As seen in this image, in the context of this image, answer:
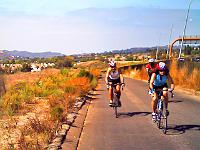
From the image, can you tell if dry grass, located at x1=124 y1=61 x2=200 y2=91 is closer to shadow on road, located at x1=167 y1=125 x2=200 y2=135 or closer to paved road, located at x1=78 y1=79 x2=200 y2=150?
paved road, located at x1=78 y1=79 x2=200 y2=150

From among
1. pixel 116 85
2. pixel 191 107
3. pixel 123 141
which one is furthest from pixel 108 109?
pixel 123 141

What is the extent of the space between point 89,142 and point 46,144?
1227mm

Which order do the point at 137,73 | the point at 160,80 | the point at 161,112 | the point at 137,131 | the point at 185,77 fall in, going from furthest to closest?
1. the point at 137,73
2. the point at 185,77
3. the point at 160,80
4. the point at 161,112
5. the point at 137,131

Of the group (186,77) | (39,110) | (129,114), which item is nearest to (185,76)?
(186,77)

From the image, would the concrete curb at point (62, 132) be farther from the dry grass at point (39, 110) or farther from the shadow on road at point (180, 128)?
the shadow on road at point (180, 128)

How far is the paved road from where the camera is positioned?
32.7 ft

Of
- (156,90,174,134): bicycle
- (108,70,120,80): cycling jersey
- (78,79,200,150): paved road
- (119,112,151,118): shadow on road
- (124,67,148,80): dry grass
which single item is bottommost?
(124,67,148,80): dry grass

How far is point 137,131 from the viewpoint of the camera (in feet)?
38.6

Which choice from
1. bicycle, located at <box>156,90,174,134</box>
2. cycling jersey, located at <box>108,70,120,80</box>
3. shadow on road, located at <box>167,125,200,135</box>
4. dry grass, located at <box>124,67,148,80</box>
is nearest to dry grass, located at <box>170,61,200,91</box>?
cycling jersey, located at <box>108,70,120,80</box>

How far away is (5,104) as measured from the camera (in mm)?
15523

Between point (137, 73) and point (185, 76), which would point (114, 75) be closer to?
point (185, 76)

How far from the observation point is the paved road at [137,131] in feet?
32.7

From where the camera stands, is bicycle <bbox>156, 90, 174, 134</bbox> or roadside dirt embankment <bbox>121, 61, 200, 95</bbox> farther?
roadside dirt embankment <bbox>121, 61, 200, 95</bbox>

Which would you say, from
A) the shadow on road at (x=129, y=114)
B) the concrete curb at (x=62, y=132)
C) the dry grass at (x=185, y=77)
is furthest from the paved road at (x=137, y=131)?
the dry grass at (x=185, y=77)
